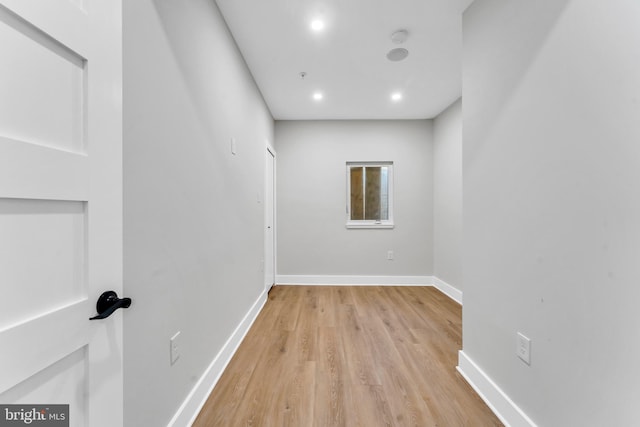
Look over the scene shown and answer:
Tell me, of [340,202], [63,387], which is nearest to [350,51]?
[340,202]

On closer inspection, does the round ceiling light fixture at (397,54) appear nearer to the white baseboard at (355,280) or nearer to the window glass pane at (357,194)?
the window glass pane at (357,194)

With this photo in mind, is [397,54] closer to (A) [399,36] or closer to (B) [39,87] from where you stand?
(A) [399,36]

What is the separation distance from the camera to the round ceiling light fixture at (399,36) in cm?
203

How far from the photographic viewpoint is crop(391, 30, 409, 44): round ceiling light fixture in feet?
6.66

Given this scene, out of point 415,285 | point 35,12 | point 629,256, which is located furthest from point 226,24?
point 415,285

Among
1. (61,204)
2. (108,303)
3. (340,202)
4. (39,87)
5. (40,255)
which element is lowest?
(108,303)

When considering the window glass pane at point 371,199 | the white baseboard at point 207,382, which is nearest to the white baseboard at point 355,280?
the window glass pane at point 371,199

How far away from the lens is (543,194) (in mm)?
1189

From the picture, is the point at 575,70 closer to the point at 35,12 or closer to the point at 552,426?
the point at 552,426

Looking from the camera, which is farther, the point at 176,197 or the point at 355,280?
the point at 355,280

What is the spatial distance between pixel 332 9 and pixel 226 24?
80 cm

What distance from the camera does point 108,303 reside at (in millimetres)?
688

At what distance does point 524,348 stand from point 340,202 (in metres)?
2.91

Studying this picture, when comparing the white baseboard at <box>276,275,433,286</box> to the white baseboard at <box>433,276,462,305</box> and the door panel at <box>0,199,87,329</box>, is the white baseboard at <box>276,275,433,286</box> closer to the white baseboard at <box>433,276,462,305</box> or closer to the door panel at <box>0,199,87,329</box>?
the white baseboard at <box>433,276,462,305</box>
